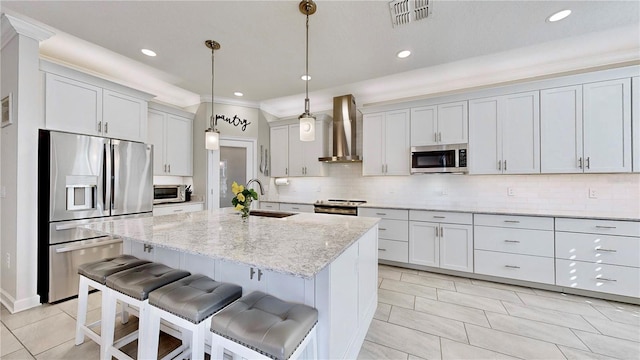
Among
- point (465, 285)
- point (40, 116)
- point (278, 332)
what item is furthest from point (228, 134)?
point (465, 285)

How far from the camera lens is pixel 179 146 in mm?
4137

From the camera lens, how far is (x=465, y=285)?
296 cm

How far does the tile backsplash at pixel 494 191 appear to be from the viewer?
9.33ft

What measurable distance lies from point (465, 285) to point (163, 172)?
4719 millimetres

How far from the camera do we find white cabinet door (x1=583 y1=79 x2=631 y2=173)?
2623 millimetres

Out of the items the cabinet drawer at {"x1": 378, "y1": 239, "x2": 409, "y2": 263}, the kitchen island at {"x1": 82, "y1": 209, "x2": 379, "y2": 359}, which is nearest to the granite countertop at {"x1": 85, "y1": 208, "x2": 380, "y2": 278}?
the kitchen island at {"x1": 82, "y1": 209, "x2": 379, "y2": 359}

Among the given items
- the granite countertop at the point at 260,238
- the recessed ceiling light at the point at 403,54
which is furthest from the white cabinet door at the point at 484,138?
the granite countertop at the point at 260,238

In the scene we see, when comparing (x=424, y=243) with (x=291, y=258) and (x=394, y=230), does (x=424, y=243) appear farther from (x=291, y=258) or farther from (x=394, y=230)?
(x=291, y=258)

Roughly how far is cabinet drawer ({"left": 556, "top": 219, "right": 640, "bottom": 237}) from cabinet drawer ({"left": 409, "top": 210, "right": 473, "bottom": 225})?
89 centimetres

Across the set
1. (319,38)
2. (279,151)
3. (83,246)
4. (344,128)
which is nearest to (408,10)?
(319,38)

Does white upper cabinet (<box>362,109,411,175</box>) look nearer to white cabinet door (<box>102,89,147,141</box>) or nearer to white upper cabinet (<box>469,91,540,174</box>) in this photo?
white upper cabinet (<box>469,91,540,174</box>)

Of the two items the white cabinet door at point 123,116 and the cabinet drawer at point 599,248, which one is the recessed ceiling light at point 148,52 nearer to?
the white cabinet door at point 123,116

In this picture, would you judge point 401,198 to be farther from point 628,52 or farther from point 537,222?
point 628,52

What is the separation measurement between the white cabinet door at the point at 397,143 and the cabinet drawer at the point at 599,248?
1948mm
